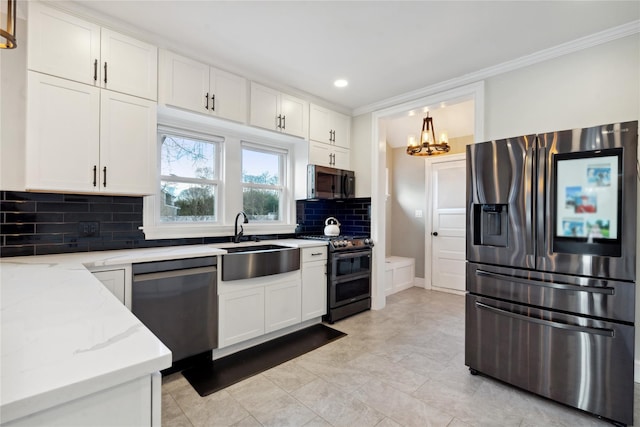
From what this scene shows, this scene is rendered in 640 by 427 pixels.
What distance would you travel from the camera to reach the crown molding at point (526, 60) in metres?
2.28

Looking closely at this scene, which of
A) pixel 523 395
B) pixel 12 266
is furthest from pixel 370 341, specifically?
pixel 12 266

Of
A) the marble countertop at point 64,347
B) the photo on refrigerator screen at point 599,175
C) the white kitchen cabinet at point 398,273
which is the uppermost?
the photo on refrigerator screen at point 599,175

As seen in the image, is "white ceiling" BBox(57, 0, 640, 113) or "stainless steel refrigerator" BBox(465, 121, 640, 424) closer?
"stainless steel refrigerator" BBox(465, 121, 640, 424)

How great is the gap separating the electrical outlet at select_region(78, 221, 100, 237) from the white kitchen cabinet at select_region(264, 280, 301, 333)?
1.44 metres

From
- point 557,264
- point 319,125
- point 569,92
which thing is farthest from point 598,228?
point 319,125

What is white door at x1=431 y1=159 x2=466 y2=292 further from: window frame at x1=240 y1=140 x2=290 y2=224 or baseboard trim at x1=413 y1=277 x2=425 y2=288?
window frame at x1=240 y1=140 x2=290 y2=224

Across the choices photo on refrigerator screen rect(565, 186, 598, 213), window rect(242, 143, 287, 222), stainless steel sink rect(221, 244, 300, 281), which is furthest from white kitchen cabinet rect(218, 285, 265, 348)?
photo on refrigerator screen rect(565, 186, 598, 213)

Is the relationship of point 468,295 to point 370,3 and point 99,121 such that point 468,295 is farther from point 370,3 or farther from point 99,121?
point 99,121

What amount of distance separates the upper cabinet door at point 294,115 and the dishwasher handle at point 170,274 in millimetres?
1695

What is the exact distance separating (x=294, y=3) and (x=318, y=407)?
263 centimetres

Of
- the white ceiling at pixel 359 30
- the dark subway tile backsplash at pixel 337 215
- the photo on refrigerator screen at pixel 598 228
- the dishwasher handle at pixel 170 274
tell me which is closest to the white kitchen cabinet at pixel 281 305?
the dishwasher handle at pixel 170 274

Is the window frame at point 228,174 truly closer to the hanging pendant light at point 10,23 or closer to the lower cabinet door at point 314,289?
the lower cabinet door at point 314,289

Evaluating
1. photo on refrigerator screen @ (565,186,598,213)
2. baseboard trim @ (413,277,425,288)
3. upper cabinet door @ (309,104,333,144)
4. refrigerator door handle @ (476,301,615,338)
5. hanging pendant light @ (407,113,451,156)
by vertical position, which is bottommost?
baseboard trim @ (413,277,425,288)

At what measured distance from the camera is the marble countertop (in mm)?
551
